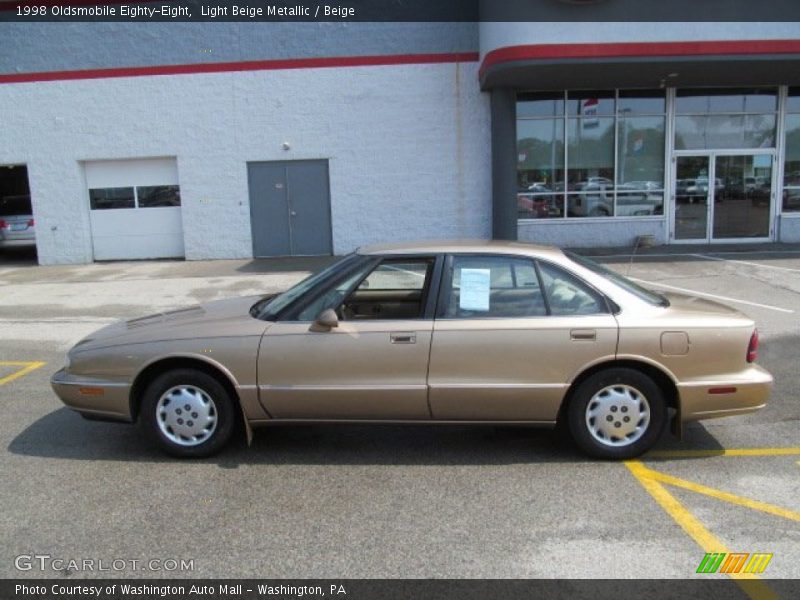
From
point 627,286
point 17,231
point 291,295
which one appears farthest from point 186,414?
point 17,231

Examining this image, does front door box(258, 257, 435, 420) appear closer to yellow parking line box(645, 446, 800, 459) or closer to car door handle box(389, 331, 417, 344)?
car door handle box(389, 331, 417, 344)

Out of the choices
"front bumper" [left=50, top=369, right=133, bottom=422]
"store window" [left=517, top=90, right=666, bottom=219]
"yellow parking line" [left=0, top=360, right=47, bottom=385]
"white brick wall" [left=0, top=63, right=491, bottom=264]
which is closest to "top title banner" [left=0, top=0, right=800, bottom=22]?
"white brick wall" [left=0, top=63, right=491, bottom=264]

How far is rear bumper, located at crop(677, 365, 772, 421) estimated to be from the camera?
429 centimetres

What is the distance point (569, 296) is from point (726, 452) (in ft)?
5.19

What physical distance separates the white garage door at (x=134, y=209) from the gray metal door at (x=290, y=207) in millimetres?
2147

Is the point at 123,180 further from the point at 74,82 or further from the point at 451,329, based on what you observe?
the point at 451,329

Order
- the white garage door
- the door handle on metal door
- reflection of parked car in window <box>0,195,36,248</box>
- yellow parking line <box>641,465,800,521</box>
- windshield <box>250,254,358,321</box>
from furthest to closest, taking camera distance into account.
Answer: reflection of parked car in window <box>0,195,36,248</box> → the white garage door → windshield <box>250,254,358,321</box> → the door handle on metal door → yellow parking line <box>641,465,800,521</box>

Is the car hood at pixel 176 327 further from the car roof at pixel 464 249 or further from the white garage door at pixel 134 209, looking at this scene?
the white garage door at pixel 134 209

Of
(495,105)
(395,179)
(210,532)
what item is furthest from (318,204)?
(210,532)

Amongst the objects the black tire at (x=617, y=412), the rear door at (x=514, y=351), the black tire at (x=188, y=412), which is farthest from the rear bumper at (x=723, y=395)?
the black tire at (x=188, y=412)

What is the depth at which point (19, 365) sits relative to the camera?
7.34 metres

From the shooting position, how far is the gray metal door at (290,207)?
16016mm

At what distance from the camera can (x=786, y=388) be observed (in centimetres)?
599

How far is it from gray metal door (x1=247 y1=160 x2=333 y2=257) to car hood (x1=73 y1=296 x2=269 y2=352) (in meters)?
11.3
